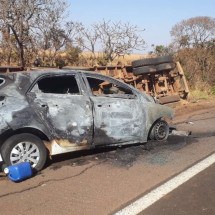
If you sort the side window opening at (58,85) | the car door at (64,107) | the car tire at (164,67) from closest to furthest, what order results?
the car door at (64,107), the side window opening at (58,85), the car tire at (164,67)

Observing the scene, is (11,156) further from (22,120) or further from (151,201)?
→ (151,201)

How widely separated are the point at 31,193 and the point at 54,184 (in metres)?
0.44

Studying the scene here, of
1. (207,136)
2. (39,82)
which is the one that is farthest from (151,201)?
(207,136)

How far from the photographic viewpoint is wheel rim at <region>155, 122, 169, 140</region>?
26.7ft

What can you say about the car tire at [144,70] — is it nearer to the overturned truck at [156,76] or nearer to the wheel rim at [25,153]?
the overturned truck at [156,76]

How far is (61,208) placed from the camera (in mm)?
4789

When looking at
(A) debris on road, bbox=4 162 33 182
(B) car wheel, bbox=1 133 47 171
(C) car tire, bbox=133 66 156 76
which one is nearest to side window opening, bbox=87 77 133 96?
(B) car wheel, bbox=1 133 47 171

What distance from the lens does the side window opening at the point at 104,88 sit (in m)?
7.15

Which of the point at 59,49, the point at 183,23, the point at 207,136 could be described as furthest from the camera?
the point at 183,23

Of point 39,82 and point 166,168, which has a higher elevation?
point 39,82

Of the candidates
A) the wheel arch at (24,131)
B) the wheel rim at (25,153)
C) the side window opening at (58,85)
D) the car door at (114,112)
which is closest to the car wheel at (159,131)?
the car door at (114,112)

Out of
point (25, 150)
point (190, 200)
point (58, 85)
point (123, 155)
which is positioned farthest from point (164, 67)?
point (190, 200)

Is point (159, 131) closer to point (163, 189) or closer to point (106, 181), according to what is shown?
point (106, 181)

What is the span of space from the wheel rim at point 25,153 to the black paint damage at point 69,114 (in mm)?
227
